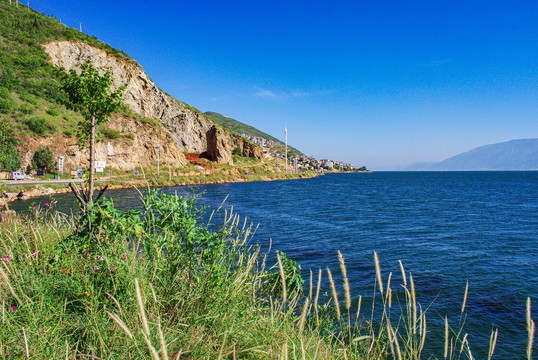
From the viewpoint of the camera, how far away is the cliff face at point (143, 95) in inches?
2494

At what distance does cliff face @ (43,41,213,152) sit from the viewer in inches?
2494

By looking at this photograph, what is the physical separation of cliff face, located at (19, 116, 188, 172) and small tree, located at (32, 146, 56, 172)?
800mm

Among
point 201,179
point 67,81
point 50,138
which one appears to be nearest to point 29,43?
point 50,138

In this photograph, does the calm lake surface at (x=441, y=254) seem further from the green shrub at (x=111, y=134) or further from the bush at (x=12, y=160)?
the green shrub at (x=111, y=134)

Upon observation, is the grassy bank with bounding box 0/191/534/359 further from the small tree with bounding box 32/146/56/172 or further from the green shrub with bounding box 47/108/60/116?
→ the green shrub with bounding box 47/108/60/116

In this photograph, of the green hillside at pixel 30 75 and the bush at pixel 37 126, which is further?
the green hillside at pixel 30 75

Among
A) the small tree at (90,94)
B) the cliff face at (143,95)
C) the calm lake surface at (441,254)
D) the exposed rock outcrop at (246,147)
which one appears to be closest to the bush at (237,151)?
the exposed rock outcrop at (246,147)

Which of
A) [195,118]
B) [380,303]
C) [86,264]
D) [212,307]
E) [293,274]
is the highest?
[195,118]

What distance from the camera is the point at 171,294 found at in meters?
3.80

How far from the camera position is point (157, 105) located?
87.4 meters

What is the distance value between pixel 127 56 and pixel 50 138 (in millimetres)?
40061

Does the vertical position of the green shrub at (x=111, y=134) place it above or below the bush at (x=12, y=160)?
above

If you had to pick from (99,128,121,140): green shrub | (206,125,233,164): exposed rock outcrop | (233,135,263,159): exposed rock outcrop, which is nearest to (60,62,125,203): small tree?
(99,128,121,140): green shrub

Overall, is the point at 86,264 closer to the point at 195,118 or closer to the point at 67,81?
the point at 67,81
